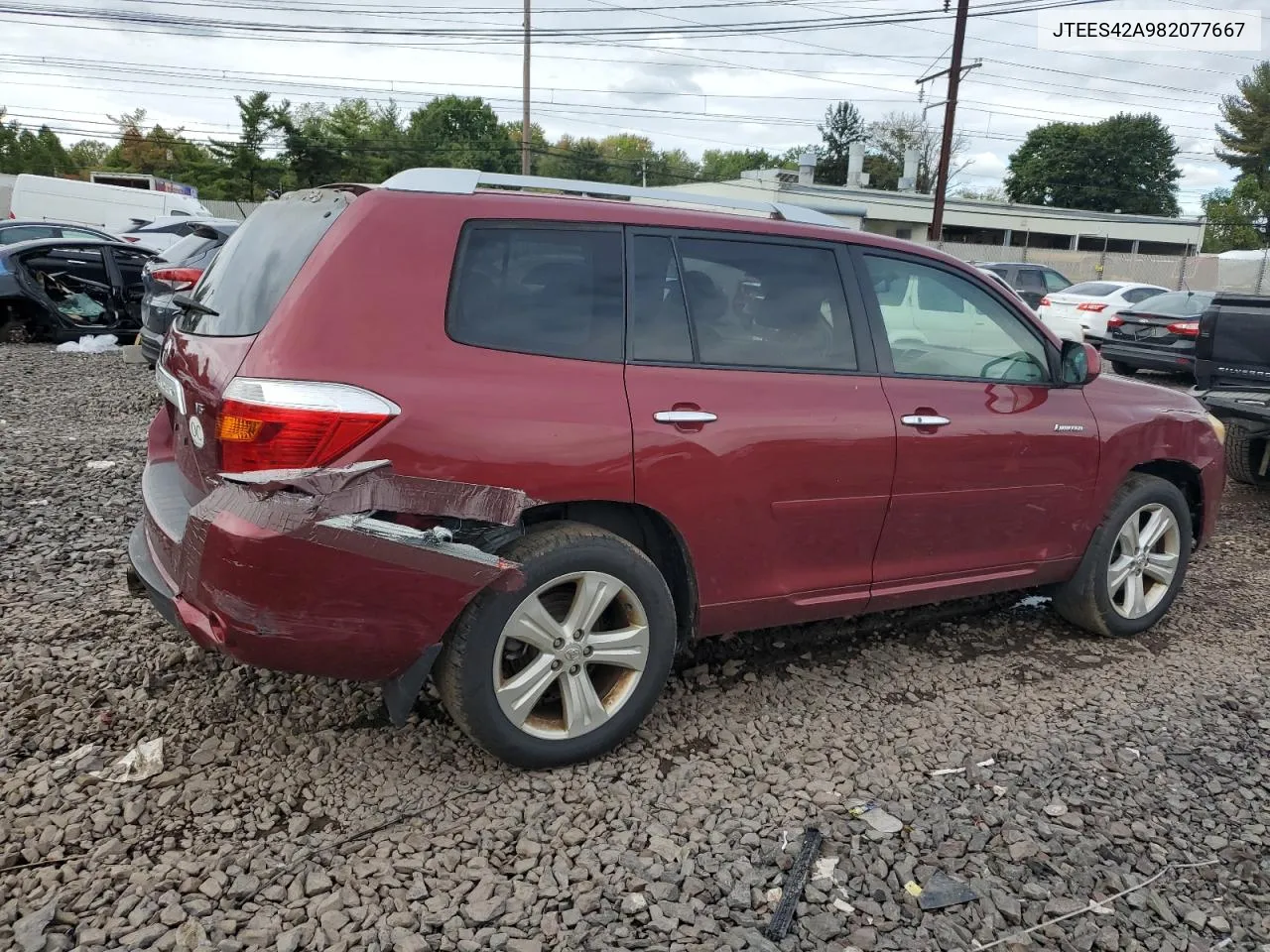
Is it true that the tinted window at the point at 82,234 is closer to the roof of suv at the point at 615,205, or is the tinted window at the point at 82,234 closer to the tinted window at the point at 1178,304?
the roof of suv at the point at 615,205

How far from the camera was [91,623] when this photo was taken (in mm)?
3857

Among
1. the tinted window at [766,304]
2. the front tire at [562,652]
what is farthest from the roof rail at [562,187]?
the front tire at [562,652]

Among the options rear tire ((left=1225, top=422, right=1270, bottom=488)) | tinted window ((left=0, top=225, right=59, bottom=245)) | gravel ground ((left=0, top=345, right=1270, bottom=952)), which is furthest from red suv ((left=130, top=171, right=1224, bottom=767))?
tinted window ((left=0, top=225, right=59, bottom=245))

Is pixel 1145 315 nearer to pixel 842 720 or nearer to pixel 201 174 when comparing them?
pixel 842 720

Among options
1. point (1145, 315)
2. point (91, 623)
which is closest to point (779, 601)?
point (91, 623)

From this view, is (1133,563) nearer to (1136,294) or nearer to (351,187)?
(351,187)

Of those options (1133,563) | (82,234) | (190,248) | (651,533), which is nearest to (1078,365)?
(1133,563)

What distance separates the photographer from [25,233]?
617 inches

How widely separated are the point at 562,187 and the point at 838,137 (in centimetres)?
9720

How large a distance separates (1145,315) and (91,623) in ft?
44.5

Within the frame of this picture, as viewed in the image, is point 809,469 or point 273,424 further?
point 809,469

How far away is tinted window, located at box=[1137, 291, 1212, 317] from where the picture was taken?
12836 millimetres

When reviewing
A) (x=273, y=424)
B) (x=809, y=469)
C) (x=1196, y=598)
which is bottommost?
(x=1196, y=598)

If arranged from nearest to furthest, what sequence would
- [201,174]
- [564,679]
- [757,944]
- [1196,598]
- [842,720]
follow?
1. [757,944]
2. [564,679]
3. [842,720]
4. [1196,598]
5. [201,174]
